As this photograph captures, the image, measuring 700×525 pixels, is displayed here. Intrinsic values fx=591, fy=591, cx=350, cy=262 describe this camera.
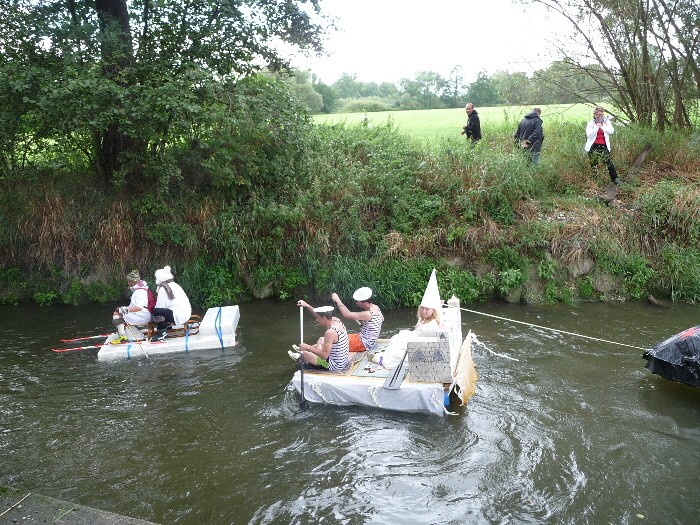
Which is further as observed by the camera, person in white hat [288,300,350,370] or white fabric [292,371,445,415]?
person in white hat [288,300,350,370]

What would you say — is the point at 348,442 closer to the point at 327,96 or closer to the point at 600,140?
the point at 600,140

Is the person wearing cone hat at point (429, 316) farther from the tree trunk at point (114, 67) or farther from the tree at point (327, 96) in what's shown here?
the tree at point (327, 96)

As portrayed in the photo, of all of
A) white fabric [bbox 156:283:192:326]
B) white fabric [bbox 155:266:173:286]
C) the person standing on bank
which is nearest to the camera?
white fabric [bbox 155:266:173:286]

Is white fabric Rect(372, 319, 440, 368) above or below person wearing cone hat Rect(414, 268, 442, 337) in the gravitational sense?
below

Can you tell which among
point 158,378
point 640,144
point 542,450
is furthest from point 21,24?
point 640,144

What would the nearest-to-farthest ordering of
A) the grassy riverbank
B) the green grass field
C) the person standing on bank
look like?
the grassy riverbank
the person standing on bank
the green grass field

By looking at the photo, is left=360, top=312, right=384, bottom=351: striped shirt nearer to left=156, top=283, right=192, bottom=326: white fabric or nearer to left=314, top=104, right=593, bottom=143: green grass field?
left=156, top=283, right=192, bottom=326: white fabric

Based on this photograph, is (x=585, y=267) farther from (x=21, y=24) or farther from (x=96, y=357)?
(x=21, y=24)

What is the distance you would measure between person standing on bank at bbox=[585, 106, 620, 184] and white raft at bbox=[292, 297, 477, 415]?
8.39m

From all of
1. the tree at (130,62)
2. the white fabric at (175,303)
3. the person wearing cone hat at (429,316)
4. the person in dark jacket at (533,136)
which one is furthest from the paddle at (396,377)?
the person in dark jacket at (533,136)

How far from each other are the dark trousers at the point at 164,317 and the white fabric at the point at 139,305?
0.51 feet

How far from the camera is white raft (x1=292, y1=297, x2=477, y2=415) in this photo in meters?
7.82

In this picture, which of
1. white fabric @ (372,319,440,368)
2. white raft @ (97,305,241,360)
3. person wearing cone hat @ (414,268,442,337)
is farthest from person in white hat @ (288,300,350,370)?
white raft @ (97,305,241,360)

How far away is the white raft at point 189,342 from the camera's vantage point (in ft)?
34.1
